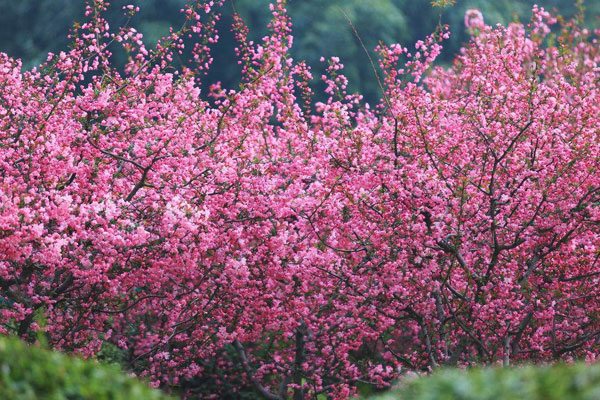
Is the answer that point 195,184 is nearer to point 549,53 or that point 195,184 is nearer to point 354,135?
point 354,135

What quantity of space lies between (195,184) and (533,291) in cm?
487

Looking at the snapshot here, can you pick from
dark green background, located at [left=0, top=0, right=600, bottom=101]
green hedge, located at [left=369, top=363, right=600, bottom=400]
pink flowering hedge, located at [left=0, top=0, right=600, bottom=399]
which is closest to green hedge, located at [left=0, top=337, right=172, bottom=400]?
green hedge, located at [left=369, top=363, right=600, bottom=400]

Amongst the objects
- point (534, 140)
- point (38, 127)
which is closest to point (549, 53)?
point (534, 140)

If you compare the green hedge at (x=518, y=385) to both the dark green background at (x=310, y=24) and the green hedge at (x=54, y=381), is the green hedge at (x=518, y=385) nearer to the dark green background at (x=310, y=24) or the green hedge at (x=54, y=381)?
the green hedge at (x=54, y=381)

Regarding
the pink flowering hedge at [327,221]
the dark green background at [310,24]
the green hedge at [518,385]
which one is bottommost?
the green hedge at [518,385]

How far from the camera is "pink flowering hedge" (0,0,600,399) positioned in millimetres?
8188

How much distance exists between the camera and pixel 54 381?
4.14m

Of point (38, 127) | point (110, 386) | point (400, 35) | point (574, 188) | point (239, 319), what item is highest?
point (400, 35)

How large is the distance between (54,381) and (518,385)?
279 centimetres

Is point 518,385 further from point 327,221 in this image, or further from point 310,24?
point 310,24

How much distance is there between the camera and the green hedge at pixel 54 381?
159 inches

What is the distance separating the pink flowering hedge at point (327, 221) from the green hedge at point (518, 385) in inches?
161

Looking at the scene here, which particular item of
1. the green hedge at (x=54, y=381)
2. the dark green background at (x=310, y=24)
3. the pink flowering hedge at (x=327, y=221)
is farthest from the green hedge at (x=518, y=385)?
the dark green background at (x=310, y=24)

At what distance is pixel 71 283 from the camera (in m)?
8.34
